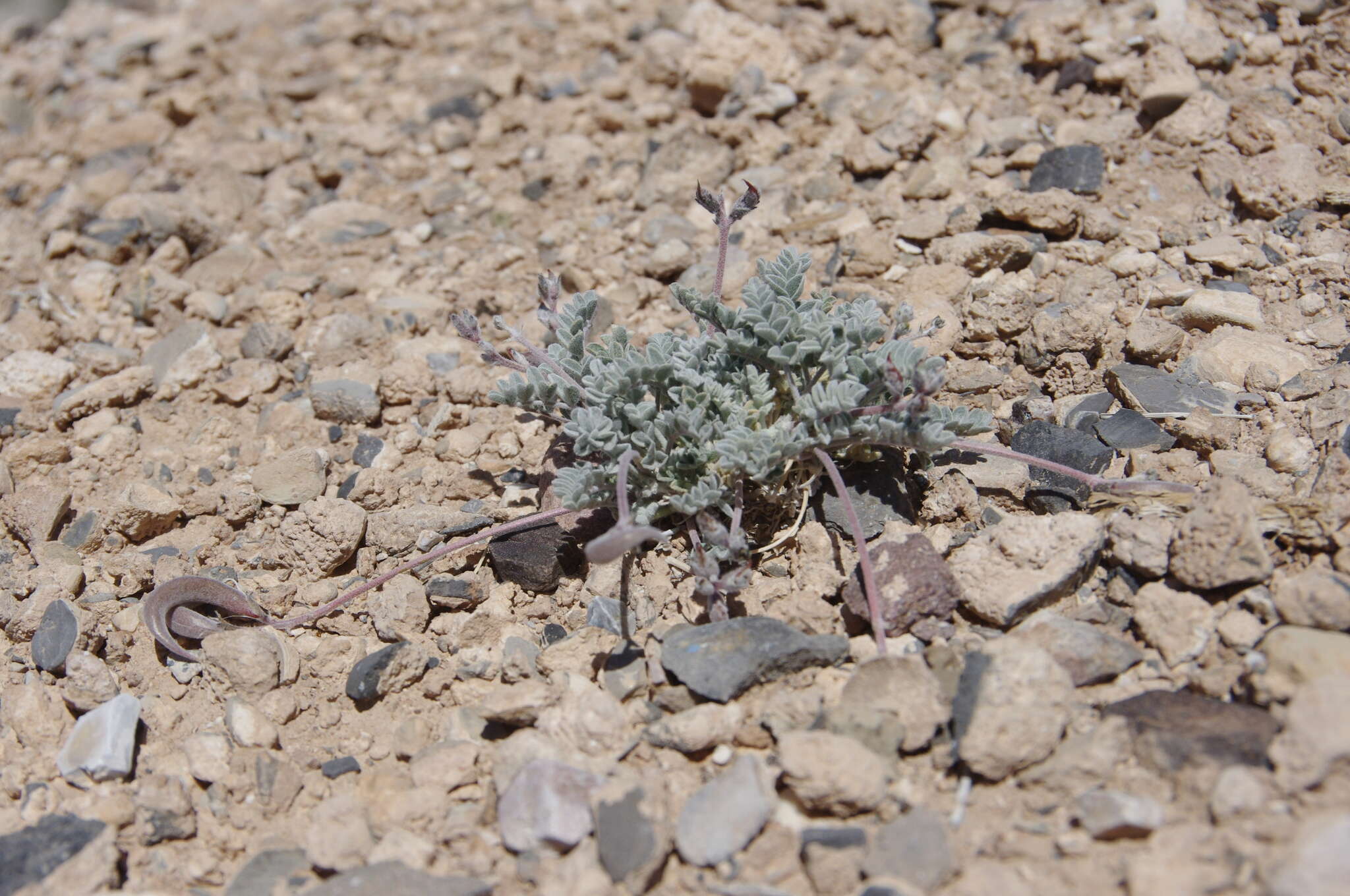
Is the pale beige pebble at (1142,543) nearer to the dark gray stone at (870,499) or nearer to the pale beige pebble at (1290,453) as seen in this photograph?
the pale beige pebble at (1290,453)

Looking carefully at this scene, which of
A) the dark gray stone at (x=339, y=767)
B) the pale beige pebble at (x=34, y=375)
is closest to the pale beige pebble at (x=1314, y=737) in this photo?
the dark gray stone at (x=339, y=767)

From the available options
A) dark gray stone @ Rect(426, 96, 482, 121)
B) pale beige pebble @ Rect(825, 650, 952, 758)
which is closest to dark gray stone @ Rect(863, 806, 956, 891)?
pale beige pebble @ Rect(825, 650, 952, 758)

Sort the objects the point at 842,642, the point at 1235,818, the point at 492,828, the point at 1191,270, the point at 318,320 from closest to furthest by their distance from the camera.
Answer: the point at 1235,818, the point at 492,828, the point at 842,642, the point at 1191,270, the point at 318,320

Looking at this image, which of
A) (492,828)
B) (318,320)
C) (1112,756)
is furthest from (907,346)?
(318,320)

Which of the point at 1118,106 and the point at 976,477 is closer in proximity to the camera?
the point at 976,477

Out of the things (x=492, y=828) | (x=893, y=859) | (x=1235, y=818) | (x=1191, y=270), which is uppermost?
(x=1191, y=270)

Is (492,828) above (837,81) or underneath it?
underneath

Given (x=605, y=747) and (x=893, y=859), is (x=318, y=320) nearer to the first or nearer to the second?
(x=605, y=747)

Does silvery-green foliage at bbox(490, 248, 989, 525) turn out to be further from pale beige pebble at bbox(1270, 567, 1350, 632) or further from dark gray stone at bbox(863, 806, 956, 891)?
dark gray stone at bbox(863, 806, 956, 891)
